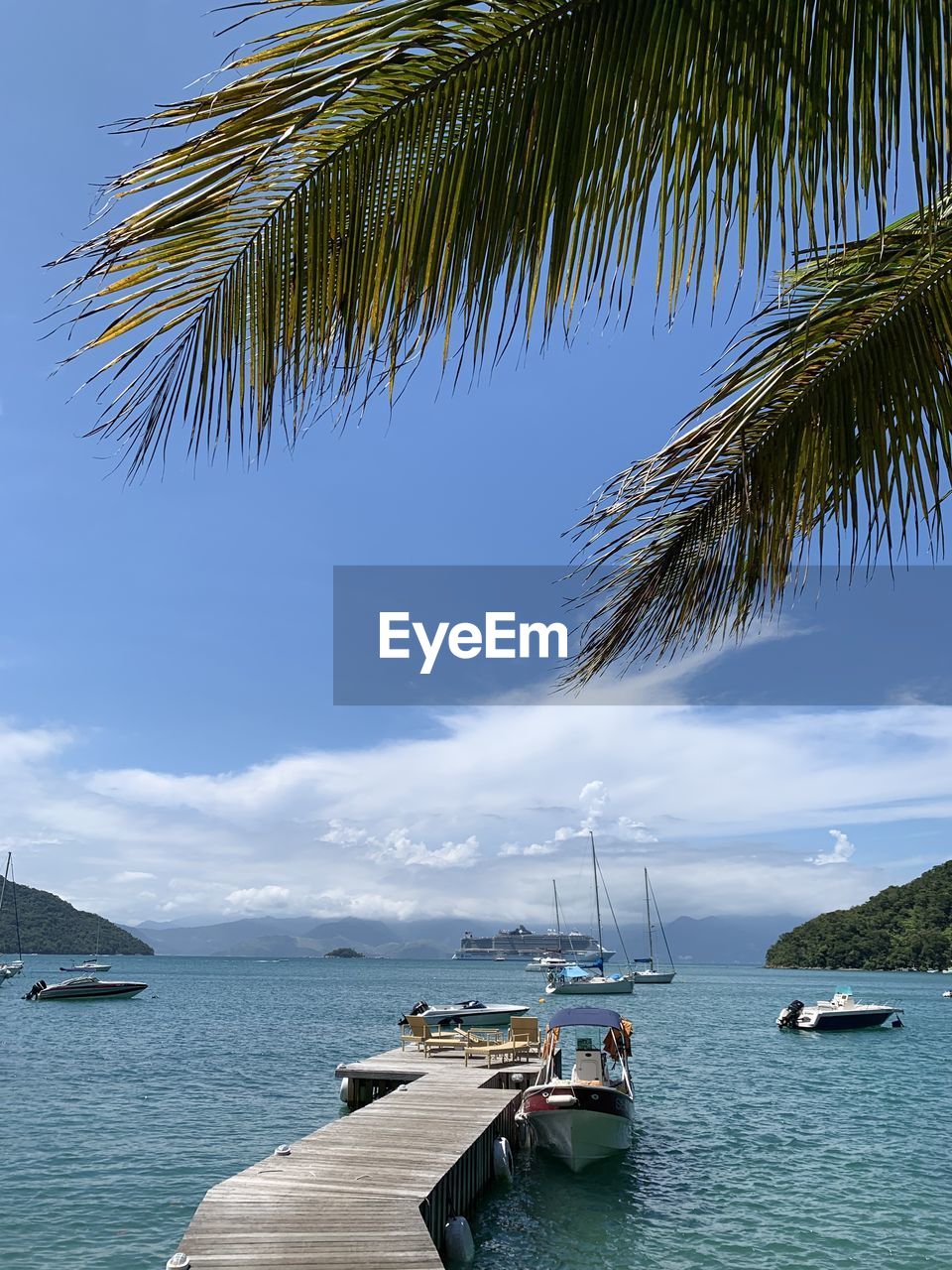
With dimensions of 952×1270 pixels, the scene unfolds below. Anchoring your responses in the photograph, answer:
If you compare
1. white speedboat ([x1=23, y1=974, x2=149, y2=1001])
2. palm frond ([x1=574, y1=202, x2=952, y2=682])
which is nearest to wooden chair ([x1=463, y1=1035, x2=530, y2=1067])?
palm frond ([x1=574, y1=202, x2=952, y2=682])

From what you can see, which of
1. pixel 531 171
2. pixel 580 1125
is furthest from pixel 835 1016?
pixel 531 171

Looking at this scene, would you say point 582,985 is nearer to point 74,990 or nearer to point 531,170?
point 74,990

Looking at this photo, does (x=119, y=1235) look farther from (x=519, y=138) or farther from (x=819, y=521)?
(x=519, y=138)

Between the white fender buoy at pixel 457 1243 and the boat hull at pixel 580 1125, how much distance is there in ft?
19.9

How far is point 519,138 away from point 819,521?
173 cm

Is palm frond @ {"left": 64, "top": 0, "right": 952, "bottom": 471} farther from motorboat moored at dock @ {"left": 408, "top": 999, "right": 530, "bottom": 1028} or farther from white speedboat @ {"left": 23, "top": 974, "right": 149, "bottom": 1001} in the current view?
white speedboat @ {"left": 23, "top": 974, "right": 149, "bottom": 1001}

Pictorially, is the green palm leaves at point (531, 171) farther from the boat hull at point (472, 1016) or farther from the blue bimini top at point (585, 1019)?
the boat hull at point (472, 1016)

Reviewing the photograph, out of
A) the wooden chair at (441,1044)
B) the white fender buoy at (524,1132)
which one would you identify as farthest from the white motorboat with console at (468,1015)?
the white fender buoy at (524,1132)

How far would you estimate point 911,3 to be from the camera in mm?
1535

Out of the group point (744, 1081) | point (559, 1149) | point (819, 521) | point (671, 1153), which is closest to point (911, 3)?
point (819, 521)

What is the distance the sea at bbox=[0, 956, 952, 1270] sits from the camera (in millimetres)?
16188

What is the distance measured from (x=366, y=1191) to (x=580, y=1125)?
844 centimetres

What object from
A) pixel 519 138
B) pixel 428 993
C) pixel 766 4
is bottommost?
pixel 428 993

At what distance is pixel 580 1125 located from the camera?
789 inches
